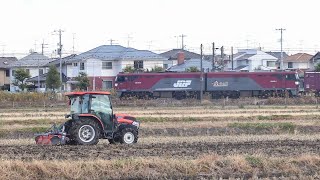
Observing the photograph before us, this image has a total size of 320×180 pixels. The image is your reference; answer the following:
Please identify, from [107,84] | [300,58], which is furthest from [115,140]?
[300,58]

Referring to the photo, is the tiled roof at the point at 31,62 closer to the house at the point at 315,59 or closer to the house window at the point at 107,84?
the house window at the point at 107,84

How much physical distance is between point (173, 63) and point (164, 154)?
7876 cm

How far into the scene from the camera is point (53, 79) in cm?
6925

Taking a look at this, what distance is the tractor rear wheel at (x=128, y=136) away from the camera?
19.7 meters

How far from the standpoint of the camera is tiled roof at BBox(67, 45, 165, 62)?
76.5m

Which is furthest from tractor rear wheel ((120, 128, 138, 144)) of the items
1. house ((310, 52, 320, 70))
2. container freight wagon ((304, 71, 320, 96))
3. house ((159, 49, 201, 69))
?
house ((159, 49, 201, 69))

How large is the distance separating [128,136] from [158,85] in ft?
137

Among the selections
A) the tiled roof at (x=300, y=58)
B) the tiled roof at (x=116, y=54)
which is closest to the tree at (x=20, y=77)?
the tiled roof at (x=116, y=54)

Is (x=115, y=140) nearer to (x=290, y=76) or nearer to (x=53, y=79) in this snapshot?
(x=290, y=76)

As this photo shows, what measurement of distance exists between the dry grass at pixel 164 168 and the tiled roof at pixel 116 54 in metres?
61.9

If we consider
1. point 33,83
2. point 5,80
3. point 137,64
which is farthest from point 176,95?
point 5,80

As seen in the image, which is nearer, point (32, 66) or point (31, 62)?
point (32, 66)

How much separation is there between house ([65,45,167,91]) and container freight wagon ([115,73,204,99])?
1218 centimetres

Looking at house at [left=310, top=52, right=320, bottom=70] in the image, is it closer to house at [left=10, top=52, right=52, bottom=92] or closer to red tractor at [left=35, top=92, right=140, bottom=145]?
house at [left=10, top=52, right=52, bottom=92]
